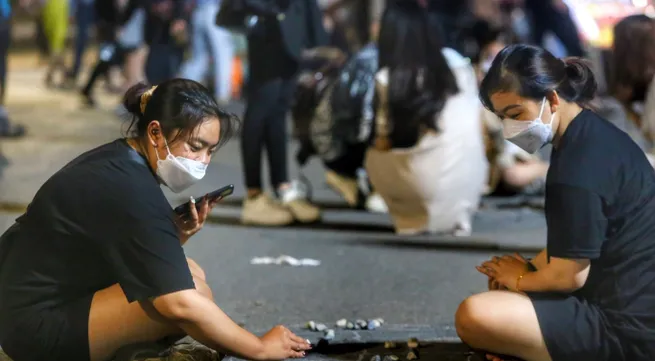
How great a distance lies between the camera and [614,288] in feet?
8.41

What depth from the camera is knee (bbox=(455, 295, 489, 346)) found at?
262 cm

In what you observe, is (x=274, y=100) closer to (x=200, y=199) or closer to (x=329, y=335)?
(x=329, y=335)

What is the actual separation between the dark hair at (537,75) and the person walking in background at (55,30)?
9.32 meters

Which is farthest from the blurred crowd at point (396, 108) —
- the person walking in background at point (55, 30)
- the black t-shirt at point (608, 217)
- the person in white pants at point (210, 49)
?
the person walking in background at point (55, 30)

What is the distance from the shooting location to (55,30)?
37.5ft

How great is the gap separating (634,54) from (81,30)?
23.9ft

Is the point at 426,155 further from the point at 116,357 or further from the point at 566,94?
the point at 116,357

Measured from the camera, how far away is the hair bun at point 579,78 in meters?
2.59

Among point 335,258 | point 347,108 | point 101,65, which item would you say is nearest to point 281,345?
point 335,258

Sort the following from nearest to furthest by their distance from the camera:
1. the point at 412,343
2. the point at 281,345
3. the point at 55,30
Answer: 1. the point at 281,345
2. the point at 412,343
3. the point at 55,30

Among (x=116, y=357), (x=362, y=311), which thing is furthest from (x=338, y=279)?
(x=116, y=357)

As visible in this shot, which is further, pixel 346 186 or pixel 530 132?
pixel 346 186

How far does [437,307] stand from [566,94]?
1210 millimetres

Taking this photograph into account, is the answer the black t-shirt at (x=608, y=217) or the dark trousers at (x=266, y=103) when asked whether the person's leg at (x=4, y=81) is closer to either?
the dark trousers at (x=266, y=103)
